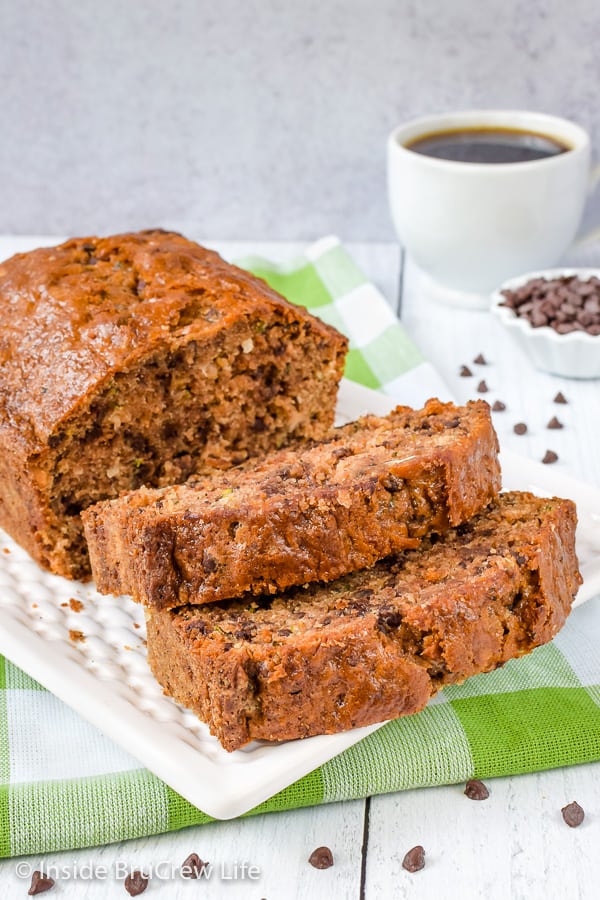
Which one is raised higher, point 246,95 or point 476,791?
point 246,95

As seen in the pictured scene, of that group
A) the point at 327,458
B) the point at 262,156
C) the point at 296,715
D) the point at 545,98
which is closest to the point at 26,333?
the point at 327,458

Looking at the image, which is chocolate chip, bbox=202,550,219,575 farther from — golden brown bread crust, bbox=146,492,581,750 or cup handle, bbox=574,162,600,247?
cup handle, bbox=574,162,600,247

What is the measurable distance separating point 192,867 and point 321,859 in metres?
0.31

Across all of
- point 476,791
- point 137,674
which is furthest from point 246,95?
point 476,791

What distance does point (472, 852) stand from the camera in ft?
8.64

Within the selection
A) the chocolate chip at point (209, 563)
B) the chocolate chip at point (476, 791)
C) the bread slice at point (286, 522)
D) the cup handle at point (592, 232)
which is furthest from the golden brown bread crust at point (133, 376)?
the cup handle at point (592, 232)

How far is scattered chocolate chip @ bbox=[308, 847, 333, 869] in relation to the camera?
259 cm

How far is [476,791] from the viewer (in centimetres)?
278

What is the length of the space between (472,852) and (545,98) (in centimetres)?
432

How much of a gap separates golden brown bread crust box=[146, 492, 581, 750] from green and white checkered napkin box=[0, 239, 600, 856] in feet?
0.75

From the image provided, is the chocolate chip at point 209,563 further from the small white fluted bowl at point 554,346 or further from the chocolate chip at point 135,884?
the small white fluted bowl at point 554,346

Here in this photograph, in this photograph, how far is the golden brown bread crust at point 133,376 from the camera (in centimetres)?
341

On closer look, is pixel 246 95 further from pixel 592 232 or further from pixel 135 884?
pixel 135 884

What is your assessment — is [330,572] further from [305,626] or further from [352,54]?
[352,54]
